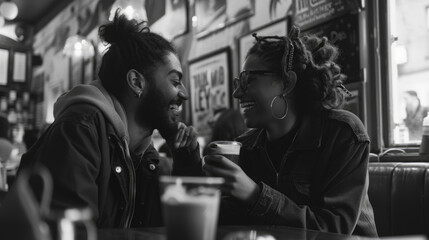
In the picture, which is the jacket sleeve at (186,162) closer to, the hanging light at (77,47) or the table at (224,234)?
the table at (224,234)

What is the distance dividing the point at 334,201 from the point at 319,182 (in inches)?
7.0

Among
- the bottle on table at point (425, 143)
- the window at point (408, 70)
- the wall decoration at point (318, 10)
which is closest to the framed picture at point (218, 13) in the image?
the wall decoration at point (318, 10)

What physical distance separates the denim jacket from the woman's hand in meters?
0.07

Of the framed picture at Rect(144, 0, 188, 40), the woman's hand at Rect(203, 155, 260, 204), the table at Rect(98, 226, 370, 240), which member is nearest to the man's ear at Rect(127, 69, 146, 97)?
the woman's hand at Rect(203, 155, 260, 204)

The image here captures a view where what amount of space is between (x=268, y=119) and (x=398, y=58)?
148 centimetres

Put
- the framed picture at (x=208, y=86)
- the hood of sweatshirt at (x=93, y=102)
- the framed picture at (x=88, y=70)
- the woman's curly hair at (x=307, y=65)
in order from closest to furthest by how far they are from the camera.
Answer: the hood of sweatshirt at (x=93, y=102) → the woman's curly hair at (x=307, y=65) → the framed picture at (x=208, y=86) → the framed picture at (x=88, y=70)

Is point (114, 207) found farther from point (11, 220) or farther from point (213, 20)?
point (213, 20)

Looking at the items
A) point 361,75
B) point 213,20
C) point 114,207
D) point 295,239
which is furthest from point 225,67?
point 295,239

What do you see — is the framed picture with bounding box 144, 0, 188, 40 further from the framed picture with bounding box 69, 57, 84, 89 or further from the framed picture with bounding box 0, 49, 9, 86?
the framed picture with bounding box 0, 49, 9, 86

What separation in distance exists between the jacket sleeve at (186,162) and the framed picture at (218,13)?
8.15 ft

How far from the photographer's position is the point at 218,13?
535cm

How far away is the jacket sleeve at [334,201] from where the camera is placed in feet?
6.04

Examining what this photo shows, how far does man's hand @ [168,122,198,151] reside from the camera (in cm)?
268

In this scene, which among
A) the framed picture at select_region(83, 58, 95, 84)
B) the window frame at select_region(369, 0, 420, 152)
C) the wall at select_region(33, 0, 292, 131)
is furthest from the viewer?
the framed picture at select_region(83, 58, 95, 84)
